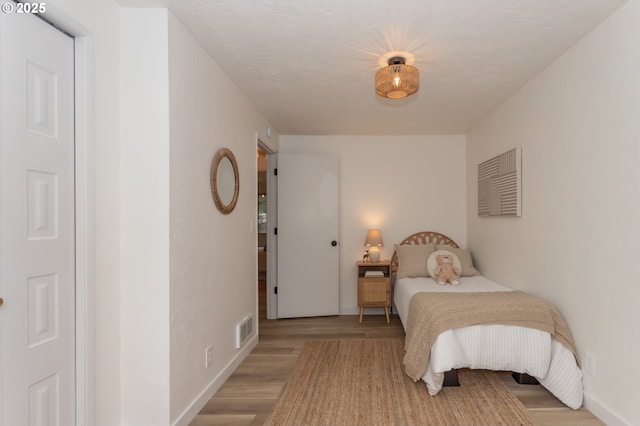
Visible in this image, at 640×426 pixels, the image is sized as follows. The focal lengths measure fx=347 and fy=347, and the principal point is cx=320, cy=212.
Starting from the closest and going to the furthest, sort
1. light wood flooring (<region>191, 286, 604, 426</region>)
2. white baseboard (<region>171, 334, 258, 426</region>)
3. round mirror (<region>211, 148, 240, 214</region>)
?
1. white baseboard (<region>171, 334, 258, 426</region>)
2. light wood flooring (<region>191, 286, 604, 426</region>)
3. round mirror (<region>211, 148, 240, 214</region>)

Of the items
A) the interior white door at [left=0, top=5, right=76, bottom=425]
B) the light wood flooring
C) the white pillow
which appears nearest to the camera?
the interior white door at [left=0, top=5, right=76, bottom=425]

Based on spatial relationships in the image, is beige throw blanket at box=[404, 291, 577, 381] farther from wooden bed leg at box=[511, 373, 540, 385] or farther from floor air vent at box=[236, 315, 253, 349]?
floor air vent at box=[236, 315, 253, 349]

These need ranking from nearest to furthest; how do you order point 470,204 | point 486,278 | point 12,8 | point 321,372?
point 12,8 → point 321,372 → point 486,278 → point 470,204

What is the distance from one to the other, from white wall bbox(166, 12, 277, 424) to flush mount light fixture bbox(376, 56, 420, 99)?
4.08 ft

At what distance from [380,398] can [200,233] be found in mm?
1724

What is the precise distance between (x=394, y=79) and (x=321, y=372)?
2388 millimetres

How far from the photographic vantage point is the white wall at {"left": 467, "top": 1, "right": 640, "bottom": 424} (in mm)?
1959

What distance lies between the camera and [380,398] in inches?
97.7

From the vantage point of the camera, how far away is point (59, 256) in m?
1.61

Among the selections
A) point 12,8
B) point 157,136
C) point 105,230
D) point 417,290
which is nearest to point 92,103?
point 157,136

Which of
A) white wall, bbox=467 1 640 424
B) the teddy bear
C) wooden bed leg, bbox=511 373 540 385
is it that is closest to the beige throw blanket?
white wall, bbox=467 1 640 424

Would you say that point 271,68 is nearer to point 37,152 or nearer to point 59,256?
point 37,152

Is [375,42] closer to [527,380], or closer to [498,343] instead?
[498,343]

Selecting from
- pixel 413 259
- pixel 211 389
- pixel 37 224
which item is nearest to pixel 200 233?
pixel 37 224
